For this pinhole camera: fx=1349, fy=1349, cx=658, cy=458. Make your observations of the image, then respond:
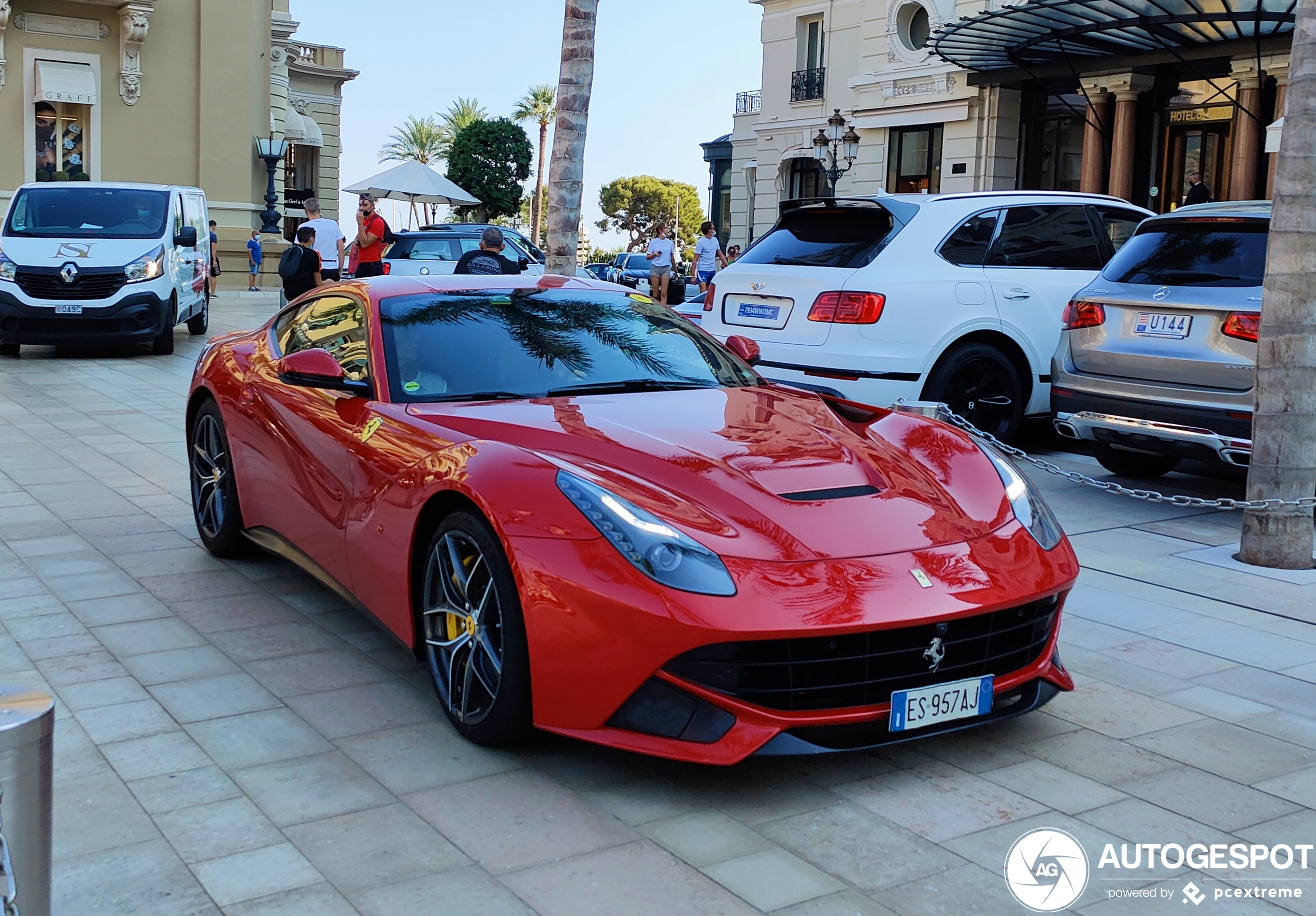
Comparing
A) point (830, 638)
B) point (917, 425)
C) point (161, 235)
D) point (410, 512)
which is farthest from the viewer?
point (161, 235)

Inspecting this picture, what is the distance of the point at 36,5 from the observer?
2797 cm

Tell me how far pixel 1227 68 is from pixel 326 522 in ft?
77.2

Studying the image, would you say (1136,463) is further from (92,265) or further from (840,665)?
(92,265)

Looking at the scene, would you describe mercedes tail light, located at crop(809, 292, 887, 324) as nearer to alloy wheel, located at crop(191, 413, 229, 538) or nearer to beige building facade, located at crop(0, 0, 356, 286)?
alloy wheel, located at crop(191, 413, 229, 538)

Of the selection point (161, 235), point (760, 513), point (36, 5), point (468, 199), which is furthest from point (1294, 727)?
point (36, 5)

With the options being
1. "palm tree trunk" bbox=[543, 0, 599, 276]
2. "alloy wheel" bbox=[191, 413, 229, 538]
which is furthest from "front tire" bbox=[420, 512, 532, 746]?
"palm tree trunk" bbox=[543, 0, 599, 276]

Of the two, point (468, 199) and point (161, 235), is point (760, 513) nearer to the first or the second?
point (161, 235)

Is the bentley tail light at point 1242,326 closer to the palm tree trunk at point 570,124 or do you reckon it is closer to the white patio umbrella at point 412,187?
the palm tree trunk at point 570,124

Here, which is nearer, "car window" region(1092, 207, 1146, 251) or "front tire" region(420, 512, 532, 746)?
"front tire" region(420, 512, 532, 746)

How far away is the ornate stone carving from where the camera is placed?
28.0 metres

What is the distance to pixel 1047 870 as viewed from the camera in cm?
314

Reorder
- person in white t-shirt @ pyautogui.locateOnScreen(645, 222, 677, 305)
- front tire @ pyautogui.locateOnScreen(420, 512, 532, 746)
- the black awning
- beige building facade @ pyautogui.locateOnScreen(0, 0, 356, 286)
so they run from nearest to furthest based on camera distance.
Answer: front tire @ pyautogui.locateOnScreen(420, 512, 532, 746) < the black awning < person in white t-shirt @ pyautogui.locateOnScreen(645, 222, 677, 305) < beige building facade @ pyautogui.locateOnScreen(0, 0, 356, 286)

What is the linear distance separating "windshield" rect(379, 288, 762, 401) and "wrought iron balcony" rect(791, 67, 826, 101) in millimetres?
30254

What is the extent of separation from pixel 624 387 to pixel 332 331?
4.25 feet
